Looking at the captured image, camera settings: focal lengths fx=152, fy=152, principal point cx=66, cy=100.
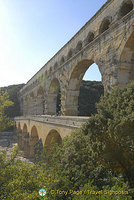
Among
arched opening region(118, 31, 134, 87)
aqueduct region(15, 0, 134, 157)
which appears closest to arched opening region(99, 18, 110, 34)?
aqueduct region(15, 0, 134, 157)

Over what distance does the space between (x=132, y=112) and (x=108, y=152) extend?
1.94 m

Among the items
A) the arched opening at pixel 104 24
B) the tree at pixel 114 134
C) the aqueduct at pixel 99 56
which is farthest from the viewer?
the arched opening at pixel 104 24

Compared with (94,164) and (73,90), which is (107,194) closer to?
(94,164)

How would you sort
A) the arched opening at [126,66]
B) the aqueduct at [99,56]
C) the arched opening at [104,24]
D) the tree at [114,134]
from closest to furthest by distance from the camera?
the tree at [114,134]
the arched opening at [126,66]
the aqueduct at [99,56]
the arched opening at [104,24]

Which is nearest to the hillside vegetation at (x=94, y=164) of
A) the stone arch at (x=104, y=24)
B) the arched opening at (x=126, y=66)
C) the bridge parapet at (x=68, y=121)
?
the bridge parapet at (x=68, y=121)

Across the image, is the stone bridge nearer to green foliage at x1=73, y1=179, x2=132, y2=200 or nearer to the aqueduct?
the aqueduct

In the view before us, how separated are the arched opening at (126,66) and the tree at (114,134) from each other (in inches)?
122

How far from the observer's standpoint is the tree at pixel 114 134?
5.05 meters

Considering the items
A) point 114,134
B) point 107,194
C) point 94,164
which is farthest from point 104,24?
point 107,194

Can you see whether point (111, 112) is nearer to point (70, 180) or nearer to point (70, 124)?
point (70, 180)

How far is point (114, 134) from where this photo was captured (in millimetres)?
5121

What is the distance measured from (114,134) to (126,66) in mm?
5092

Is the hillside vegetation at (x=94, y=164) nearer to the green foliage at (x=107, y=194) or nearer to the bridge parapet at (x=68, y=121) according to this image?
the green foliage at (x=107, y=194)

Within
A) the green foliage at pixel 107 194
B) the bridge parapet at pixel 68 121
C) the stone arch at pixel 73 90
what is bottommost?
the green foliage at pixel 107 194
